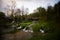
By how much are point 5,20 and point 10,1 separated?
30cm

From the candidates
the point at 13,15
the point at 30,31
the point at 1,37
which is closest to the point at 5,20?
the point at 13,15

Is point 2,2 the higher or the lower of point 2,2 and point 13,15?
the higher

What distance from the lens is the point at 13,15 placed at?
188 cm

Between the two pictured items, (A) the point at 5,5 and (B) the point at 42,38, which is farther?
(A) the point at 5,5

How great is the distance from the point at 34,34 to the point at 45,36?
0.16 m

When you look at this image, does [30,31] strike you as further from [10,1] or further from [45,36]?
[10,1]

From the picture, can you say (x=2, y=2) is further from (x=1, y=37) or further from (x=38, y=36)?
(x=38, y=36)

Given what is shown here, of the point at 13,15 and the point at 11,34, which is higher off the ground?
the point at 13,15

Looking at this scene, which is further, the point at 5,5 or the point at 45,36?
the point at 5,5

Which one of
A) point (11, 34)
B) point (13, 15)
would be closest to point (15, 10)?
point (13, 15)

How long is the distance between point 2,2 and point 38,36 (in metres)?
0.75

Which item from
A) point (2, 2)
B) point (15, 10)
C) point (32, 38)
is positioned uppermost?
point (2, 2)

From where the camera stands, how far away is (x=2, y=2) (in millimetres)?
1899

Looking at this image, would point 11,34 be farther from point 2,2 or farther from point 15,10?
point 2,2
